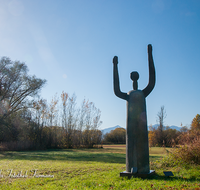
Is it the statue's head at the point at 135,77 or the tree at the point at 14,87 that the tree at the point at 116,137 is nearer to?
the tree at the point at 14,87

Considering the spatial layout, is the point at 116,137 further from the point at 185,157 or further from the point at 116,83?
the point at 116,83

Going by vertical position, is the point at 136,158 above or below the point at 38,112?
below

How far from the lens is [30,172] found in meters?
6.62

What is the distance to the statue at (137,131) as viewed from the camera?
5332mm

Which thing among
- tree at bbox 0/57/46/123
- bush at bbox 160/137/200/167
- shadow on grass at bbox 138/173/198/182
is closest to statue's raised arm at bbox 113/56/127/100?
shadow on grass at bbox 138/173/198/182

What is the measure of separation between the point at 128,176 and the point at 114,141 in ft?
117

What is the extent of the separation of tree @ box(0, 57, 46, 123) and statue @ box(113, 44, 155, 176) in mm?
20879

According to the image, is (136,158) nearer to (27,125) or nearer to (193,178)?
(193,178)

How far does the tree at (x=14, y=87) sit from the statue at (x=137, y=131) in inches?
822

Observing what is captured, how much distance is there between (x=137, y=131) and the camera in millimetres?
5453

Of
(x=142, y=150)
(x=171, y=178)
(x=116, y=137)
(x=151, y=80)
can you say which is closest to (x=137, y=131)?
(x=142, y=150)

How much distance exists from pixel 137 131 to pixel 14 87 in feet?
72.6

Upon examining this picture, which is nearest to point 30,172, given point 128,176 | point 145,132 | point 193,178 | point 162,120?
point 128,176

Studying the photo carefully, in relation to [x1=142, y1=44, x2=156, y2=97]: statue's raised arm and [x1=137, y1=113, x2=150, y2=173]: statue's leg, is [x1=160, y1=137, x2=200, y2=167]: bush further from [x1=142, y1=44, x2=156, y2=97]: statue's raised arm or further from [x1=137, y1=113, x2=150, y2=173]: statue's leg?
[x1=142, y1=44, x2=156, y2=97]: statue's raised arm
